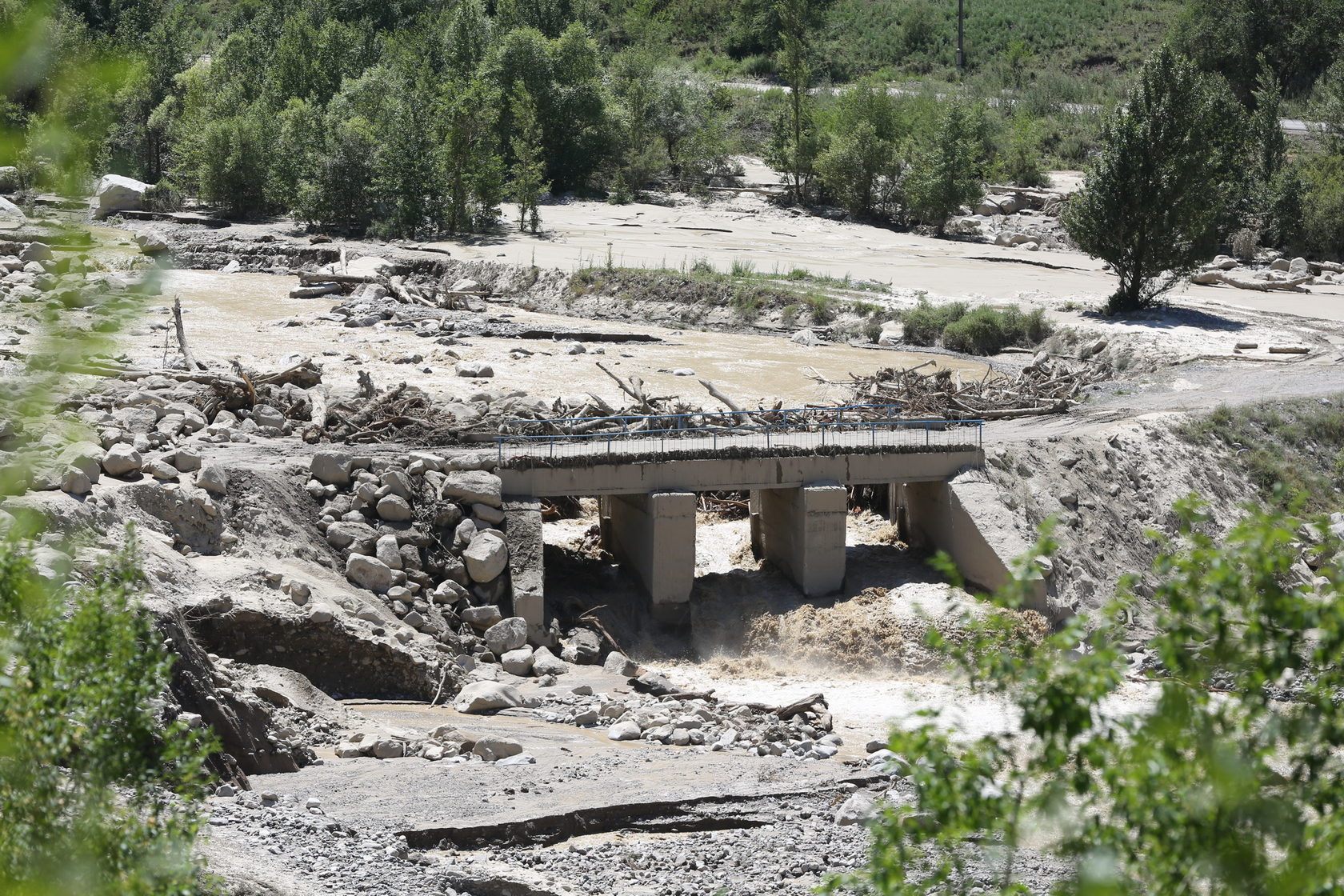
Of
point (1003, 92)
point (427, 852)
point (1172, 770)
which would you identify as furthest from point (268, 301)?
point (1003, 92)

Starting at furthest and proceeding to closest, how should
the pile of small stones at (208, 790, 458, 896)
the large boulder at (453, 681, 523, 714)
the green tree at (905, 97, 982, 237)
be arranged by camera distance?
the green tree at (905, 97, 982, 237)
the large boulder at (453, 681, 523, 714)
the pile of small stones at (208, 790, 458, 896)

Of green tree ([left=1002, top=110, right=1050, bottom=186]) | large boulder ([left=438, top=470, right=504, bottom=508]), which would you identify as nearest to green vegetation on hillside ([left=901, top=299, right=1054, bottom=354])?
large boulder ([left=438, top=470, right=504, bottom=508])

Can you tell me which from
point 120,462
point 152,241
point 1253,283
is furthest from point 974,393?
point 152,241

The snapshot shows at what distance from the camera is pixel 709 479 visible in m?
20.6

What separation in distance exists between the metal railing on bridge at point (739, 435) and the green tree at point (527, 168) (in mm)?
26060

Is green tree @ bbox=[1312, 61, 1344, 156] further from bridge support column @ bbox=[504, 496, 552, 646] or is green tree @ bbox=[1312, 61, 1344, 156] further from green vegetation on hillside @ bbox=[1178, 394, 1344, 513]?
bridge support column @ bbox=[504, 496, 552, 646]

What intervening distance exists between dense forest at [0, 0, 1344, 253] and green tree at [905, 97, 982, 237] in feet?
0.31

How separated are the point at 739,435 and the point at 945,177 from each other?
29853 millimetres

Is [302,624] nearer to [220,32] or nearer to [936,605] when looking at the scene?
[936,605]

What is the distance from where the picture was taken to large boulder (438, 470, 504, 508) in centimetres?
1930

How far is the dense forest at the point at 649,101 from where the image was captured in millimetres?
47375

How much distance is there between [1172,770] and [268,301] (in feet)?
119

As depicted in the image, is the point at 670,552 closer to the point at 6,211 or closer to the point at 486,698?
the point at 486,698

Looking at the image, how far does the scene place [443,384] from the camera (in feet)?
90.0
